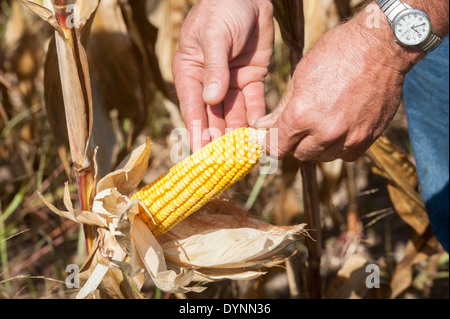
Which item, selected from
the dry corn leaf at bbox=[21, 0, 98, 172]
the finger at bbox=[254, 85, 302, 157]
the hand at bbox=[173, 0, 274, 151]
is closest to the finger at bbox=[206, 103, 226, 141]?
the hand at bbox=[173, 0, 274, 151]

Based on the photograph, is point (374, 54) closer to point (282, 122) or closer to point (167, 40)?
point (282, 122)

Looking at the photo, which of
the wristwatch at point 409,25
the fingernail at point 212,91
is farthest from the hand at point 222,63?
the wristwatch at point 409,25

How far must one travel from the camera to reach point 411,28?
1.18 m

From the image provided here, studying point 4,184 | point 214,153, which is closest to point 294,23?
point 214,153

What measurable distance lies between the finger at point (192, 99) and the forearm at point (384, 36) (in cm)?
48

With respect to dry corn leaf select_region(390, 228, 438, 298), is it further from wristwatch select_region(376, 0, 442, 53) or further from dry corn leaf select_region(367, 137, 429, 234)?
wristwatch select_region(376, 0, 442, 53)

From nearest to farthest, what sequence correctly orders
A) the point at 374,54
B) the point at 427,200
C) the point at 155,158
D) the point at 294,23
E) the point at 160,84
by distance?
the point at 374,54 < the point at 294,23 < the point at 427,200 < the point at 160,84 < the point at 155,158

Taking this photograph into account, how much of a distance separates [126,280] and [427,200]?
118 cm

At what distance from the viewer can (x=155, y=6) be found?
2.49m

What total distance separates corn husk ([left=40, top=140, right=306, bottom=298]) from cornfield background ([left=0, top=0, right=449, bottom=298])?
0.50m

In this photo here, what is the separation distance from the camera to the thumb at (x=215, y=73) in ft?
4.42

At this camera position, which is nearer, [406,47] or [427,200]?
[406,47]

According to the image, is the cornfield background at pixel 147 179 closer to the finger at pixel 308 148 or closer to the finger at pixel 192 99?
the finger at pixel 192 99

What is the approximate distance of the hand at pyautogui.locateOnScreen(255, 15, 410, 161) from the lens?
1194 millimetres
